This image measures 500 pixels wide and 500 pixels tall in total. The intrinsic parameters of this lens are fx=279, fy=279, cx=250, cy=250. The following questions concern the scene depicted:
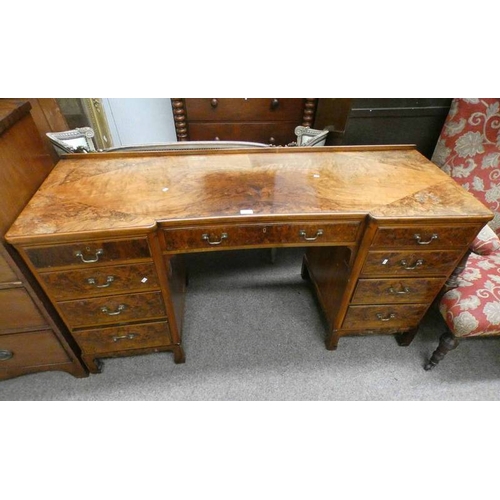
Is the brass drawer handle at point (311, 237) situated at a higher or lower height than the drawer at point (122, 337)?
higher

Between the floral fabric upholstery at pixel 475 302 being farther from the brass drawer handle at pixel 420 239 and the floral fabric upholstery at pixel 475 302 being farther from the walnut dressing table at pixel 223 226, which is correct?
the brass drawer handle at pixel 420 239

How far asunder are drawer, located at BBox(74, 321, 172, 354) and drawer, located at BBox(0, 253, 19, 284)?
32 centimetres

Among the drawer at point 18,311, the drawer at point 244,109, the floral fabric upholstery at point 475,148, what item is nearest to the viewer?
the drawer at point 18,311

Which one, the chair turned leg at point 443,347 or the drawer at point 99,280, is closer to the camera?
the drawer at point 99,280

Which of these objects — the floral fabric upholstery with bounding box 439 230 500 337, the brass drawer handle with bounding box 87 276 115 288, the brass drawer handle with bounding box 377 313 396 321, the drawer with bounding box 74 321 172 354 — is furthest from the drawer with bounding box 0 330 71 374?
the floral fabric upholstery with bounding box 439 230 500 337

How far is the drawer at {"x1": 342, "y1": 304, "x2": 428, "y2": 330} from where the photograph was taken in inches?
49.3

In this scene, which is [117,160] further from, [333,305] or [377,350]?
[377,350]

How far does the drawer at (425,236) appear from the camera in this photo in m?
0.98

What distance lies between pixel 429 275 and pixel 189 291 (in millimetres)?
1274

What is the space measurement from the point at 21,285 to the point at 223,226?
72 cm

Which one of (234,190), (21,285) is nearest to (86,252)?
(21,285)

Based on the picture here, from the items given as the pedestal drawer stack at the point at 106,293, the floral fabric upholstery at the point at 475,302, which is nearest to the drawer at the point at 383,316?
the floral fabric upholstery at the point at 475,302

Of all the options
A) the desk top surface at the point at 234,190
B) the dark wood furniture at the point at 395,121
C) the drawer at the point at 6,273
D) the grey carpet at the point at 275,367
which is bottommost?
the grey carpet at the point at 275,367

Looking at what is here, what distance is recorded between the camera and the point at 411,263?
108 cm
